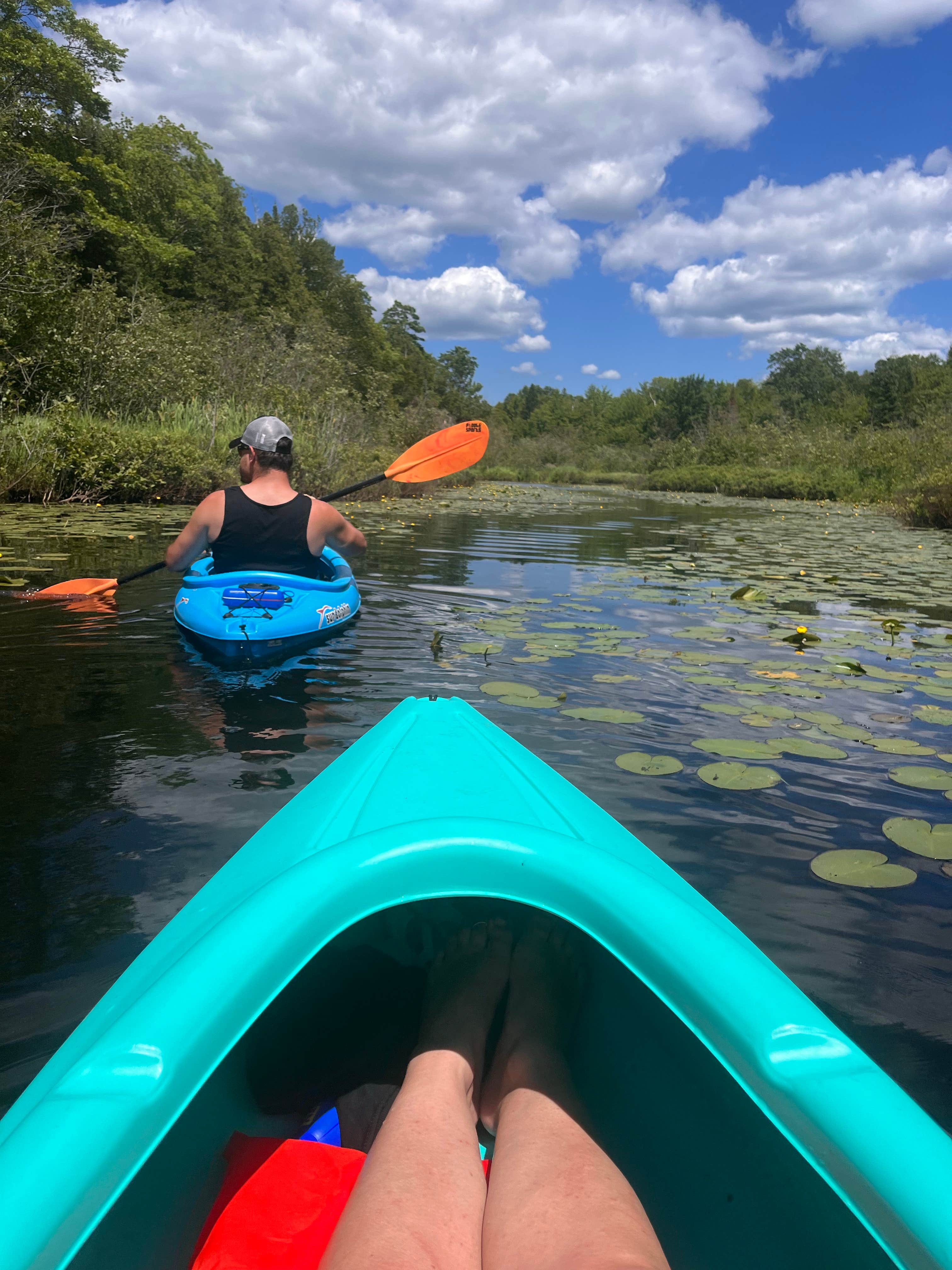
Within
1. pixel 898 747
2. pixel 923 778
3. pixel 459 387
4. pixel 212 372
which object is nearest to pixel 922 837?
pixel 923 778

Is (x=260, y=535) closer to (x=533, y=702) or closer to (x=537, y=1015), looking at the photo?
(x=533, y=702)

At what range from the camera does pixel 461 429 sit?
557cm

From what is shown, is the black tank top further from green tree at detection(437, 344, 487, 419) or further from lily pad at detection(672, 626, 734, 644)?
green tree at detection(437, 344, 487, 419)

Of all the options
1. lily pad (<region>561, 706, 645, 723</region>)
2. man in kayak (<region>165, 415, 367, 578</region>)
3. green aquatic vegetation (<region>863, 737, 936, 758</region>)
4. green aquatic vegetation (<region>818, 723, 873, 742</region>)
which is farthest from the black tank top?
green aquatic vegetation (<region>863, 737, 936, 758</region>)

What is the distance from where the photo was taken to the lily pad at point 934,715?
9.20ft

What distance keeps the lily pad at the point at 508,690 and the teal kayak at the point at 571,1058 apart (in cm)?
165

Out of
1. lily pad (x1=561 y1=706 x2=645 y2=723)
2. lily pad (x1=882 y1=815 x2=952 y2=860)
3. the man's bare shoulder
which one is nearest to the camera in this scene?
lily pad (x1=882 y1=815 x2=952 y2=860)

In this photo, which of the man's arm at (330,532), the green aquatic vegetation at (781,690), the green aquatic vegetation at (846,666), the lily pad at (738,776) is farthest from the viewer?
the man's arm at (330,532)

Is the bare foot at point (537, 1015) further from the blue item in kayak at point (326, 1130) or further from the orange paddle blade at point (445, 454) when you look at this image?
the orange paddle blade at point (445, 454)

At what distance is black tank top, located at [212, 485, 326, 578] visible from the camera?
3504mm

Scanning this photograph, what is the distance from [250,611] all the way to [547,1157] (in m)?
2.77

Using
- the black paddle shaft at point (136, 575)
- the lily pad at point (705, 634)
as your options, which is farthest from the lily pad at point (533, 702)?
the black paddle shaft at point (136, 575)

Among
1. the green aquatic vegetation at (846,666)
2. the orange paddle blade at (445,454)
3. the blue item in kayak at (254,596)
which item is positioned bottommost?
the green aquatic vegetation at (846,666)

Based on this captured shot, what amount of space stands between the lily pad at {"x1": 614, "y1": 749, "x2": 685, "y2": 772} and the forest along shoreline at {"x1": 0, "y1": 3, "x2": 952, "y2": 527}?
26.5ft
